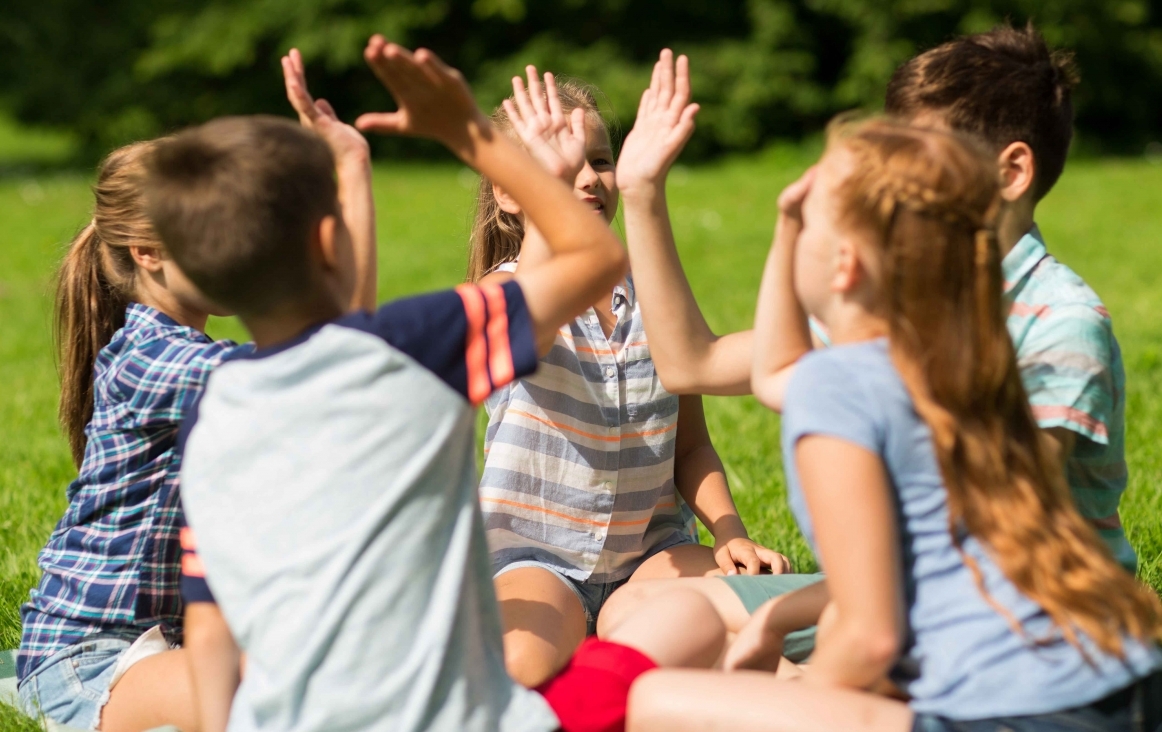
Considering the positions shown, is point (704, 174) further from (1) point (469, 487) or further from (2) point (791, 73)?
(1) point (469, 487)

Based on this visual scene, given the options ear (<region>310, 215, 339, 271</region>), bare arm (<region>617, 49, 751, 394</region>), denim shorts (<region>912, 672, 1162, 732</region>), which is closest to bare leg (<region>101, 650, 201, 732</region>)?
ear (<region>310, 215, 339, 271</region>)

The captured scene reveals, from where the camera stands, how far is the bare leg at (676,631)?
84.4 inches

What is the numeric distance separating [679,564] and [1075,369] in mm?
1056

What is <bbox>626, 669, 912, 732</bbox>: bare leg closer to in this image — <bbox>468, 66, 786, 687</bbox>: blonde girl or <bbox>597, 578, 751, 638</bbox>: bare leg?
<bbox>597, 578, 751, 638</bbox>: bare leg

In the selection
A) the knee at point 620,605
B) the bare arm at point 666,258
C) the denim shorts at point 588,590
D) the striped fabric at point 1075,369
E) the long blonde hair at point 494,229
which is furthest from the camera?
the long blonde hair at point 494,229

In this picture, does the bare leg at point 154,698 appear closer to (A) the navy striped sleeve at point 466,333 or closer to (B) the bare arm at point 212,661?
(B) the bare arm at point 212,661

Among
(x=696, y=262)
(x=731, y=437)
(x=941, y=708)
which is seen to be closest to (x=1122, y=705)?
(x=941, y=708)

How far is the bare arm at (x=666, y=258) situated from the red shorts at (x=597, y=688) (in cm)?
62

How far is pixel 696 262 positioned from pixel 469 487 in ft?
25.5

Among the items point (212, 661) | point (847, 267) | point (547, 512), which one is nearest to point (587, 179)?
point (547, 512)

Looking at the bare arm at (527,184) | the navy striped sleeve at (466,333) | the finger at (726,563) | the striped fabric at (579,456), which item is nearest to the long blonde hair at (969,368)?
the bare arm at (527,184)

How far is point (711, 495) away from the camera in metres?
2.98

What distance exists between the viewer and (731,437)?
504 cm

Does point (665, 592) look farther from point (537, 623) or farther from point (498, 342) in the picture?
point (498, 342)
